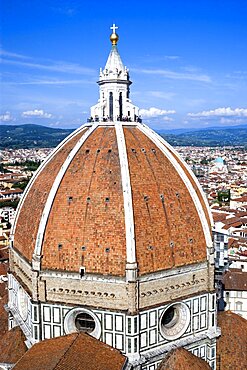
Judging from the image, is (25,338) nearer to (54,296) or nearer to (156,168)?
(54,296)

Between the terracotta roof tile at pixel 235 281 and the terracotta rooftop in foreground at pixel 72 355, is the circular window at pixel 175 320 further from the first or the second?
the terracotta roof tile at pixel 235 281

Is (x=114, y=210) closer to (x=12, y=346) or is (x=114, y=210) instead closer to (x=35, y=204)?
(x=35, y=204)

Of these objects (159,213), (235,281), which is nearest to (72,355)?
(159,213)

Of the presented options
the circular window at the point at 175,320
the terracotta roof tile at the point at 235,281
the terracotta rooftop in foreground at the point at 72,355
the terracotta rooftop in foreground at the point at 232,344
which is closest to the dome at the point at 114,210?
the circular window at the point at 175,320

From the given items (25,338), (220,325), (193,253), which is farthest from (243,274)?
(25,338)

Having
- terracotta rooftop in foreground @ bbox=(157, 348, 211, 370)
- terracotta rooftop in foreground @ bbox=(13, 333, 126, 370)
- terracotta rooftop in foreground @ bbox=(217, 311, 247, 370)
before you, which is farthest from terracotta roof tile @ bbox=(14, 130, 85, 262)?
terracotta rooftop in foreground @ bbox=(217, 311, 247, 370)

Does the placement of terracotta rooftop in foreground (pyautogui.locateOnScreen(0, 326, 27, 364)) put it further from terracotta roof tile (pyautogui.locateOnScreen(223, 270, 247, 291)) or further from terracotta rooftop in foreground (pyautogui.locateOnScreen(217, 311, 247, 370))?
terracotta roof tile (pyautogui.locateOnScreen(223, 270, 247, 291))
